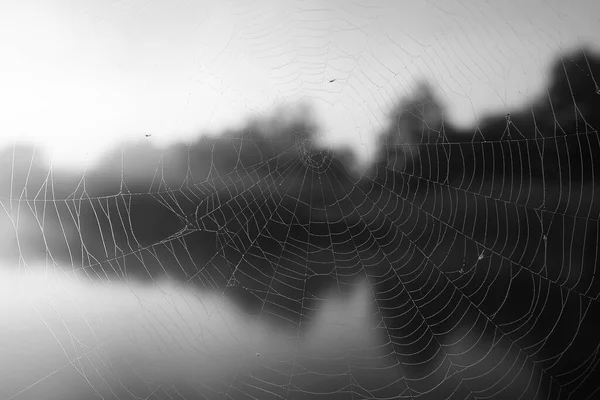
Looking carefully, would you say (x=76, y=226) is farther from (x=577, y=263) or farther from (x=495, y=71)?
(x=577, y=263)

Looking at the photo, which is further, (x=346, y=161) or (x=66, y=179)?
(x=346, y=161)

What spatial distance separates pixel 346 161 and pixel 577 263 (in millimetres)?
948

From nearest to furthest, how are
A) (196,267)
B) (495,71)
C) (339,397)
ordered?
(495,71), (196,267), (339,397)

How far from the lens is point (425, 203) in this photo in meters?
1.56

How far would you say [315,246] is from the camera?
1611 mm

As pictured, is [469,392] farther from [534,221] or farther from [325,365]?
[534,221]

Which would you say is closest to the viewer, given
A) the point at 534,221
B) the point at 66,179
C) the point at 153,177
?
the point at 66,179

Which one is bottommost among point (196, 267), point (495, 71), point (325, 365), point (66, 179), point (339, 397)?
point (339, 397)

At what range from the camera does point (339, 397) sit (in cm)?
171

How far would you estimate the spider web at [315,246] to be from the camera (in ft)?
3.78

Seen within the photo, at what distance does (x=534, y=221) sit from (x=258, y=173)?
3.42ft

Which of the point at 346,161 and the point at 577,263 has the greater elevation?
the point at 346,161

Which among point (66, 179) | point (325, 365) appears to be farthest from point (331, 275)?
point (66, 179)

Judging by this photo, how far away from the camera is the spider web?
1151 millimetres
